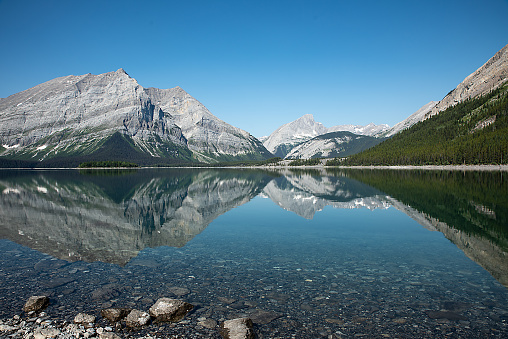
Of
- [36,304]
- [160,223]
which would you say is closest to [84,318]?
[36,304]

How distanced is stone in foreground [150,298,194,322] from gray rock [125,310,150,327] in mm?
374

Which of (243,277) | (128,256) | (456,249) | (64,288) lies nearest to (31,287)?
(64,288)

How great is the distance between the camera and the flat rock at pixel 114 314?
14281mm

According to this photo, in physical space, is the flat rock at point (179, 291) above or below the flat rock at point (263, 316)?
below

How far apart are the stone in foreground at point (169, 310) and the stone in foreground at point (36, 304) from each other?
19.3 ft

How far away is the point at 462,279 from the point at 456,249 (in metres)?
7.72

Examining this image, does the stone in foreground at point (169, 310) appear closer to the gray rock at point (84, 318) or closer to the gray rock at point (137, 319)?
the gray rock at point (137, 319)

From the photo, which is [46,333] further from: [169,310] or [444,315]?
[444,315]

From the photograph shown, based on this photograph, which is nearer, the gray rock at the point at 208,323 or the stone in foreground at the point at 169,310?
the gray rock at the point at 208,323

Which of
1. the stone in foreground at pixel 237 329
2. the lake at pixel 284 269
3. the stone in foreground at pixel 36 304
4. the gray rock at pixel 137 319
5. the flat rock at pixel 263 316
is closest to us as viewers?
the stone in foreground at pixel 237 329

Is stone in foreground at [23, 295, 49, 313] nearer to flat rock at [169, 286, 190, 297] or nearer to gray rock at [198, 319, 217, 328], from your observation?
flat rock at [169, 286, 190, 297]

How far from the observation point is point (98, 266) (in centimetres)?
2264

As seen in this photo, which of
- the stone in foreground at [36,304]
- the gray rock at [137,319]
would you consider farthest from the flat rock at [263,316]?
the stone in foreground at [36,304]

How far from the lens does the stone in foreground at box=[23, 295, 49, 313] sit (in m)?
15.4
